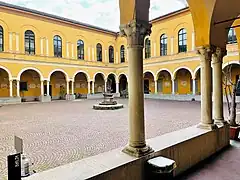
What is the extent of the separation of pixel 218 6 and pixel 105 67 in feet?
87.6

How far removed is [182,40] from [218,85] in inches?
794

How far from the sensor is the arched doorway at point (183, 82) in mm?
25102

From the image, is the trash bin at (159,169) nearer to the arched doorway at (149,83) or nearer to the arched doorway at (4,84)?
the arched doorway at (4,84)

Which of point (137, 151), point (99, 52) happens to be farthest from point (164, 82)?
point (137, 151)

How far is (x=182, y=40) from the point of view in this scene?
24375mm

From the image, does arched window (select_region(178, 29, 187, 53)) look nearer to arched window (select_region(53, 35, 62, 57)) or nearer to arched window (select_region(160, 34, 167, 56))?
arched window (select_region(160, 34, 167, 56))

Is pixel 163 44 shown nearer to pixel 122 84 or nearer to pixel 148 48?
pixel 148 48

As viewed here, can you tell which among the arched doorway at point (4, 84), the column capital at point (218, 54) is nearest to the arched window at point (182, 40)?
the column capital at point (218, 54)

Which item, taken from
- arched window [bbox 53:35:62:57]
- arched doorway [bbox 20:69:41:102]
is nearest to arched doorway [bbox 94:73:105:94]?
arched window [bbox 53:35:62:57]

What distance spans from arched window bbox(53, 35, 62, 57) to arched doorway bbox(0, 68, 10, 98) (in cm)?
629

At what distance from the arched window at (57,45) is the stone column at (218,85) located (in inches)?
918

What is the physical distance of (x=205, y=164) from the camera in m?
4.50

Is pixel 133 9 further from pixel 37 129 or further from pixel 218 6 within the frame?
pixel 37 129

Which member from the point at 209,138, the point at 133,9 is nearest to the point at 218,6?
the point at 133,9
